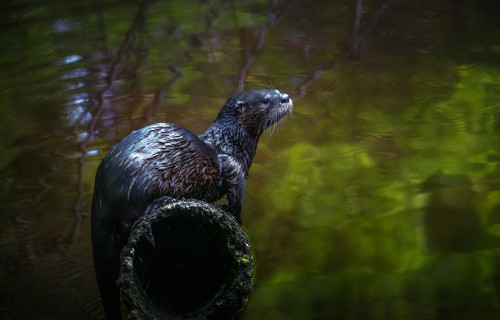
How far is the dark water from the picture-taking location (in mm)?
2527

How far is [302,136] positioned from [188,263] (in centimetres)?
152

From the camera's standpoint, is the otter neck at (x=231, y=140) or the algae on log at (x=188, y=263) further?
the otter neck at (x=231, y=140)

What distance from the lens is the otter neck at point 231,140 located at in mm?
2825

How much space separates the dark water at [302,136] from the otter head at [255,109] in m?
0.33

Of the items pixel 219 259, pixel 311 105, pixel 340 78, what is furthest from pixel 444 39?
pixel 219 259

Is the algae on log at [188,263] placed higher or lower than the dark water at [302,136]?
higher

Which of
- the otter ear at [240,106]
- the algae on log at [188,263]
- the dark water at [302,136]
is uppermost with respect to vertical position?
the otter ear at [240,106]

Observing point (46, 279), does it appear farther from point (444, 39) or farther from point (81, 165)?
point (444, 39)

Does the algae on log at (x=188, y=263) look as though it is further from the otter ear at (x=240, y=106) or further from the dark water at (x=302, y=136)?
the otter ear at (x=240, y=106)

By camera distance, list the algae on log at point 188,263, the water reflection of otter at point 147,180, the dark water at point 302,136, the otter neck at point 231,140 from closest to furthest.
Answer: the algae on log at point 188,263, the water reflection of otter at point 147,180, the dark water at point 302,136, the otter neck at point 231,140

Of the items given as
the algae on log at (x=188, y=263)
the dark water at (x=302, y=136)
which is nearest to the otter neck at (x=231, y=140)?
the dark water at (x=302, y=136)

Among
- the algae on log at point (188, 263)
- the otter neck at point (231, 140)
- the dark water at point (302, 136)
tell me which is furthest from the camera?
the otter neck at point (231, 140)

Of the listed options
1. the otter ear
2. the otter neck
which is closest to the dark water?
the otter neck

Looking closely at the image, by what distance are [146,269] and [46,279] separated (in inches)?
28.4
